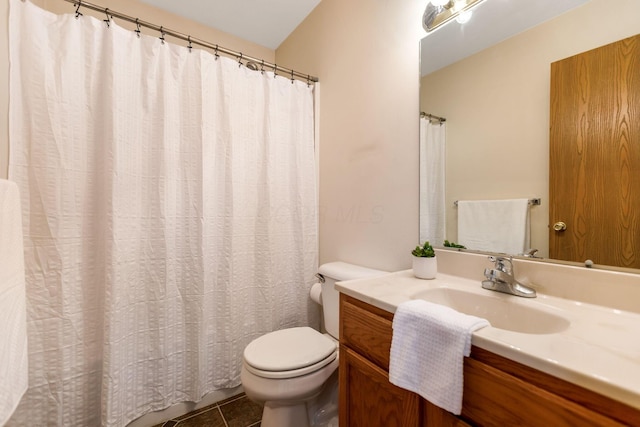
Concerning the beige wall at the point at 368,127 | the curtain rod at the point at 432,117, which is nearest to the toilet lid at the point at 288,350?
the beige wall at the point at 368,127

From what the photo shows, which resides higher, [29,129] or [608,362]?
[29,129]

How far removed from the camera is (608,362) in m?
0.49

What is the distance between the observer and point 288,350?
4.07ft

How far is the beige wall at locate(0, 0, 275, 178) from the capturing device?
1.07 meters

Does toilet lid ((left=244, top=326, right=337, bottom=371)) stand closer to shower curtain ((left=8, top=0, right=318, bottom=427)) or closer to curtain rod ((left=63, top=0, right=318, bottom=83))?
shower curtain ((left=8, top=0, right=318, bottom=427))

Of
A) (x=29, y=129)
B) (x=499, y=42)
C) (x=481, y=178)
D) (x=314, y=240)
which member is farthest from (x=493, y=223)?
(x=29, y=129)

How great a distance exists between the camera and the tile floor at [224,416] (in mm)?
1426

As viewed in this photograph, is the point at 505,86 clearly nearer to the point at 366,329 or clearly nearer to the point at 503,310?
the point at 503,310

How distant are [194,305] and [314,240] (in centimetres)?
83

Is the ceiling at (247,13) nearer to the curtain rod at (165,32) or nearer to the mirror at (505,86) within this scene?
the curtain rod at (165,32)

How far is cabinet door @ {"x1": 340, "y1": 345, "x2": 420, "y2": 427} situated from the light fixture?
1.38 m

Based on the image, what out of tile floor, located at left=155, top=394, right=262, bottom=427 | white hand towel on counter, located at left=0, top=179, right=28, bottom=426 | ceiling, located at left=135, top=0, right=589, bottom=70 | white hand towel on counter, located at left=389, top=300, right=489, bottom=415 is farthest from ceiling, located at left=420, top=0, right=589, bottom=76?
tile floor, located at left=155, top=394, right=262, bottom=427

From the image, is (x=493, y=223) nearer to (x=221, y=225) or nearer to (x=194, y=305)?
(x=221, y=225)

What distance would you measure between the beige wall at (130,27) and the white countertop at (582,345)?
1.57 metres
